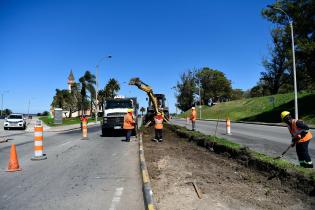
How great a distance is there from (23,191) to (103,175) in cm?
221

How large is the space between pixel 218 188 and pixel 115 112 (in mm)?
16524

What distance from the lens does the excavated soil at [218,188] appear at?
606 cm

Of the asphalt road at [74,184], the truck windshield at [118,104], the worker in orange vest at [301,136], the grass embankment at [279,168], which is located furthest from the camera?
the truck windshield at [118,104]

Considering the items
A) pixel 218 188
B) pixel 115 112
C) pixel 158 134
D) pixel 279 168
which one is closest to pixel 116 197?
pixel 218 188

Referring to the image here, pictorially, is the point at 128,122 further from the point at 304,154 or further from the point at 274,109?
the point at 274,109

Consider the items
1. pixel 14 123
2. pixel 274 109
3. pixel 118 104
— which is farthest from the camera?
pixel 274 109

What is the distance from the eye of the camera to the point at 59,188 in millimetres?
7723

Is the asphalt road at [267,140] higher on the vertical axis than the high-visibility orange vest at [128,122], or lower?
lower

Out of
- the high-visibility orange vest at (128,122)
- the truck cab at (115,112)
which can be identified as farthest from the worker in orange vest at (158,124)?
the truck cab at (115,112)

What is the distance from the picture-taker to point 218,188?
23.5 ft

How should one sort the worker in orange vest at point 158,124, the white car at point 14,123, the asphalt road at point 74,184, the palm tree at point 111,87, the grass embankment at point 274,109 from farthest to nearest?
the palm tree at point 111,87 < the grass embankment at point 274,109 < the white car at point 14,123 < the worker in orange vest at point 158,124 < the asphalt road at point 74,184

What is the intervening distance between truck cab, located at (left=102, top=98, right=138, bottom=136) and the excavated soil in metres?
12.5

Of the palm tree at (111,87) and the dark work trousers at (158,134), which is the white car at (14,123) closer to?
the dark work trousers at (158,134)

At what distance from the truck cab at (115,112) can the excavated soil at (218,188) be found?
40.9 feet
